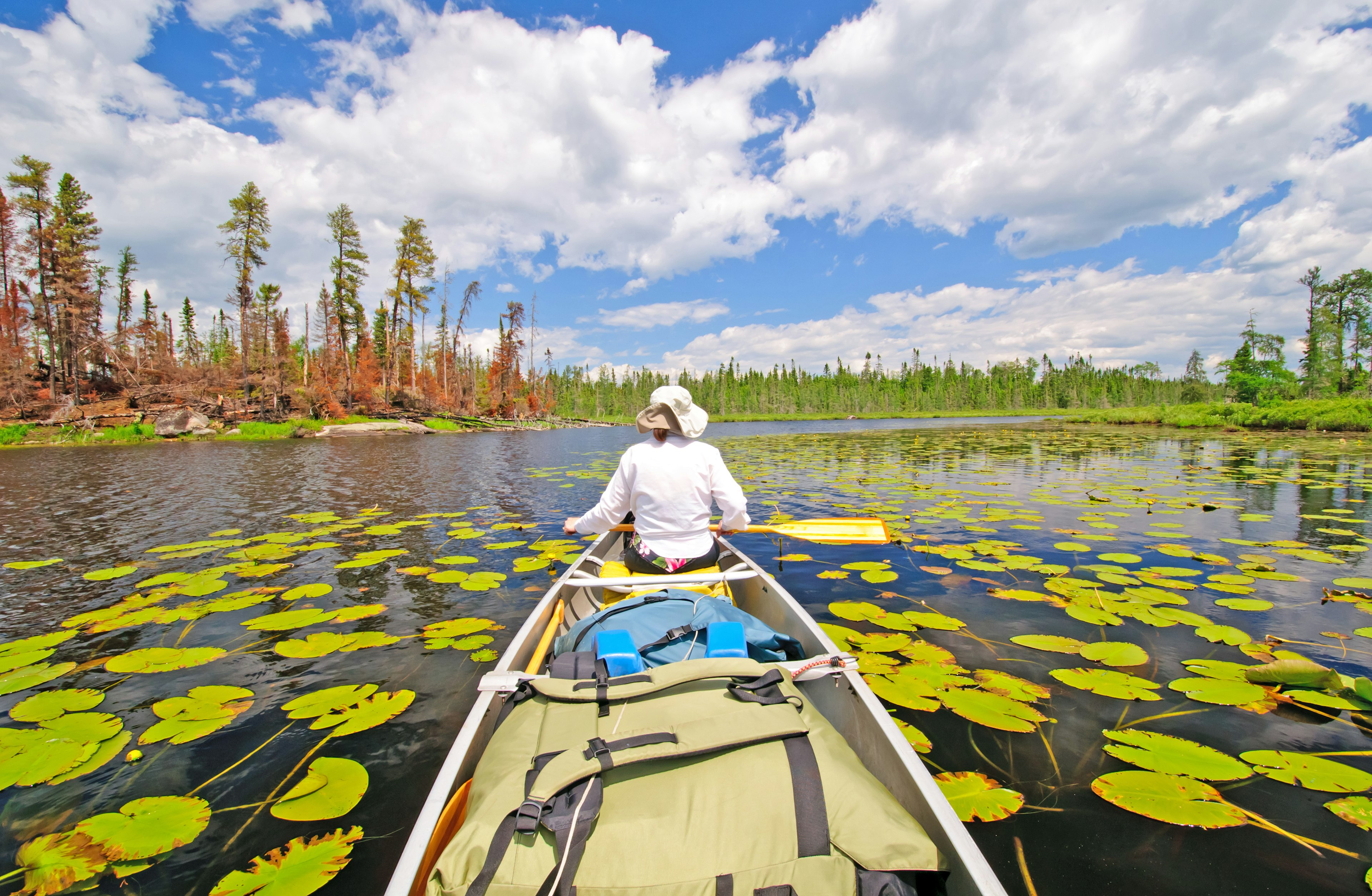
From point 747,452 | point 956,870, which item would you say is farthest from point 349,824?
point 747,452

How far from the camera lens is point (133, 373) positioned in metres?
24.5

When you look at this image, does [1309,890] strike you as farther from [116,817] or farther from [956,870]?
[116,817]

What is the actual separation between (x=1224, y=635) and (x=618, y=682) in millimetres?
4174

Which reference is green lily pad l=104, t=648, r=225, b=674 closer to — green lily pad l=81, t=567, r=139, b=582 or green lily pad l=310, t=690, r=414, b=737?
green lily pad l=310, t=690, r=414, b=737

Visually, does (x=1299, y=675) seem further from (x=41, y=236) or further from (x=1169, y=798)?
(x=41, y=236)

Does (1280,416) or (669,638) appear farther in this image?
(1280,416)

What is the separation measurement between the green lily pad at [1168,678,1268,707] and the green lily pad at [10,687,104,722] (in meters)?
5.96

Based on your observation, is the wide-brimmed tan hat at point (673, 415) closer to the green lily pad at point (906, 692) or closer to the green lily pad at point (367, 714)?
the green lily pad at point (906, 692)

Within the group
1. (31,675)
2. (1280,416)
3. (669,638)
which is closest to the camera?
(669,638)

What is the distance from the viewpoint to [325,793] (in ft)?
7.16

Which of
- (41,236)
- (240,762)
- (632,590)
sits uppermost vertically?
(41,236)

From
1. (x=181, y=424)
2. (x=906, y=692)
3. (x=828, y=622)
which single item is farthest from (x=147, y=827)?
(x=181, y=424)

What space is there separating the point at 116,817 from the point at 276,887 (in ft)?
3.01

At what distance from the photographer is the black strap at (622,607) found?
7.27ft
